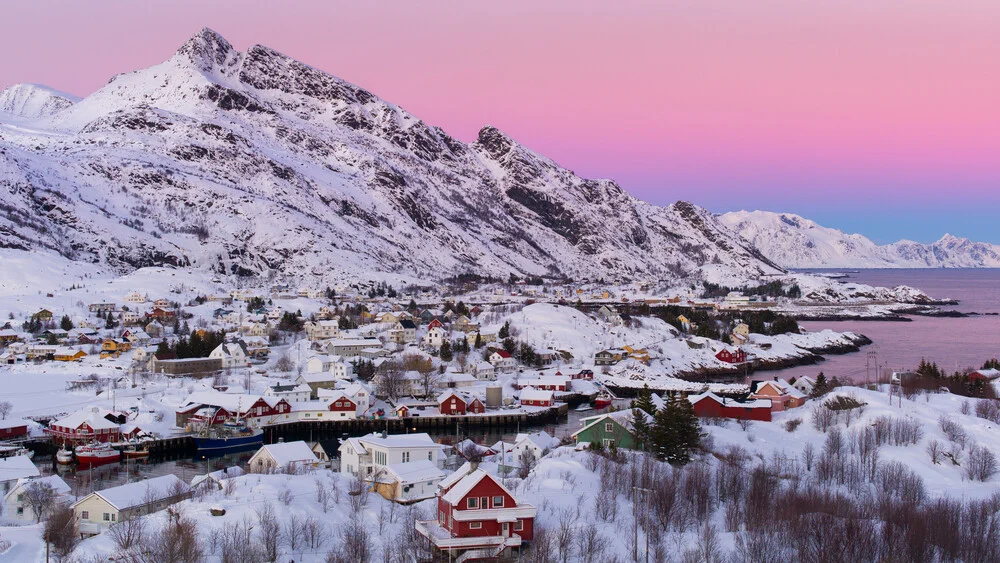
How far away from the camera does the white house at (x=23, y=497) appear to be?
89.5 ft

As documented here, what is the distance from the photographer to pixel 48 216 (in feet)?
407

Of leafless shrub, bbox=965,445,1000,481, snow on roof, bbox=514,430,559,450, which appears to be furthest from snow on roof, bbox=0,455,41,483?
leafless shrub, bbox=965,445,1000,481

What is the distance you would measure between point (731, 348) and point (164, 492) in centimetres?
5716

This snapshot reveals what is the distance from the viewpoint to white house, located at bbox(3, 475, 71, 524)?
27.3m

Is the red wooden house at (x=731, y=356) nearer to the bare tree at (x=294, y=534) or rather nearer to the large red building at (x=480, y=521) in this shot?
the large red building at (x=480, y=521)

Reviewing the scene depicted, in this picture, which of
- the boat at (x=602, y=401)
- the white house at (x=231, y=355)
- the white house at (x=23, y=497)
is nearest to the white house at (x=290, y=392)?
the white house at (x=231, y=355)

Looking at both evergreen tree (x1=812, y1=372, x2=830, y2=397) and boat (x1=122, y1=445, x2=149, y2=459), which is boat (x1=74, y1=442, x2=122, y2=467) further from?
evergreen tree (x1=812, y1=372, x2=830, y2=397)

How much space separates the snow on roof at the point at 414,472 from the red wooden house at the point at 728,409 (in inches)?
751

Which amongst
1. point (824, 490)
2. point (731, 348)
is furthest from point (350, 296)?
point (824, 490)

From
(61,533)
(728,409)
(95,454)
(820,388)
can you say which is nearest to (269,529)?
(61,533)

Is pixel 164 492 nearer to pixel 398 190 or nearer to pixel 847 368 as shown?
pixel 847 368

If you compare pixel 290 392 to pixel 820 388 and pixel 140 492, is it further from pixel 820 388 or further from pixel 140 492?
pixel 820 388

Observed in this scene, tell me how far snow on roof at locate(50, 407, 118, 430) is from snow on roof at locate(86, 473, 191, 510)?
15.4 metres

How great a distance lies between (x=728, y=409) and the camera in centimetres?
4409
